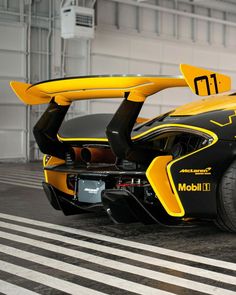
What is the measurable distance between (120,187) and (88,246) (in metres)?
0.68

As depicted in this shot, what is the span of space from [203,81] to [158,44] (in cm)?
1484

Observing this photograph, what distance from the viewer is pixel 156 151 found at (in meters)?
4.67

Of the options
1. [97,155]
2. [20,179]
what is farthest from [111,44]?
[97,155]

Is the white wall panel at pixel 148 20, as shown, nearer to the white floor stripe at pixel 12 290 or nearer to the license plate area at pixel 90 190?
the license plate area at pixel 90 190

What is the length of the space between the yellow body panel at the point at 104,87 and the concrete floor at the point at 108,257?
1.24 metres

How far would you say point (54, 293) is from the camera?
10.5 feet

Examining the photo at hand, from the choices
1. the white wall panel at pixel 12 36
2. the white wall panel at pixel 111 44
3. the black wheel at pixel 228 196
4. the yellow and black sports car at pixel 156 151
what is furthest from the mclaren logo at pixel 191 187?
the white wall panel at pixel 111 44

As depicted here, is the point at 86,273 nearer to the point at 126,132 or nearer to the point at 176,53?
the point at 126,132

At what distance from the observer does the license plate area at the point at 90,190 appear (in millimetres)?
4902

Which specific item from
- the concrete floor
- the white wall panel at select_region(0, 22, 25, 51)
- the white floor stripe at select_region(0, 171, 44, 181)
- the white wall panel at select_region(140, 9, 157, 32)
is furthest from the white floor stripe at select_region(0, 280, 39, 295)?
the white wall panel at select_region(140, 9, 157, 32)

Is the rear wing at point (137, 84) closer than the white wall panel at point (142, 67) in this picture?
Yes

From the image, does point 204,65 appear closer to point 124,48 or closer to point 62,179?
point 124,48

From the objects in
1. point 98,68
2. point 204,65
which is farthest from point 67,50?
point 204,65

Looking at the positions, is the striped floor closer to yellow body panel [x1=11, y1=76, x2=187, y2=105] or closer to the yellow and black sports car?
the yellow and black sports car
